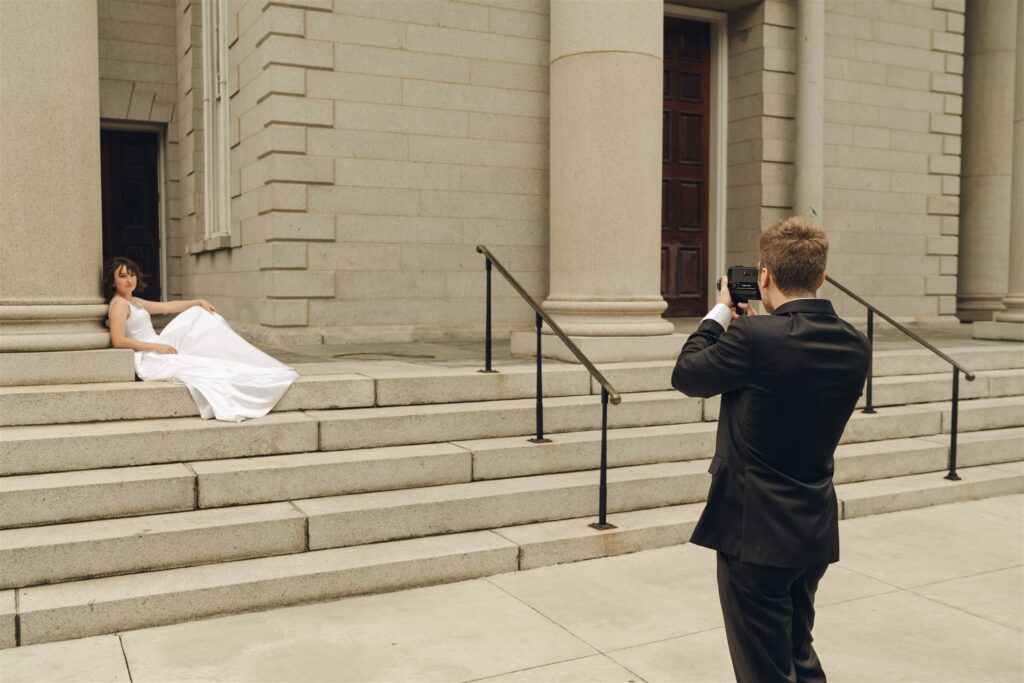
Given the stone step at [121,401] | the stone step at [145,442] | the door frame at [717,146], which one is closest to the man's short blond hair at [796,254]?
the stone step at [145,442]

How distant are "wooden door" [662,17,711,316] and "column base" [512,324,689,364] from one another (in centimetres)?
506

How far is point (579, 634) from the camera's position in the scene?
470cm

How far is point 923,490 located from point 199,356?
563 cm

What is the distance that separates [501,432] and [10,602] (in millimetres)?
3372

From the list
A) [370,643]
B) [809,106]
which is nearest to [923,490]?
[370,643]

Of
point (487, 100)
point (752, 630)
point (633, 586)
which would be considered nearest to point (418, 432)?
point (633, 586)

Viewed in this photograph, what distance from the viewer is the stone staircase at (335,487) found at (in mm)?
4926

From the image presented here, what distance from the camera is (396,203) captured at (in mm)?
11125

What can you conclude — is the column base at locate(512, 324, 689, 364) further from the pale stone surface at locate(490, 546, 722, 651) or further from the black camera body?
the black camera body

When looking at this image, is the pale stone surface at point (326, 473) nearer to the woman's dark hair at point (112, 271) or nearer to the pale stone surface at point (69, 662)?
the pale stone surface at point (69, 662)

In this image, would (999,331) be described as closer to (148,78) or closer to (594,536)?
(594,536)

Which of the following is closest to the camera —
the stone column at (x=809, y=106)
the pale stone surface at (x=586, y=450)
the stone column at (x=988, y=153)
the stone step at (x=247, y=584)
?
the stone step at (x=247, y=584)

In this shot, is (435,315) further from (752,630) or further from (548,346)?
(752,630)

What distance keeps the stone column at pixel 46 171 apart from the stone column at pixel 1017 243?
11.1m
